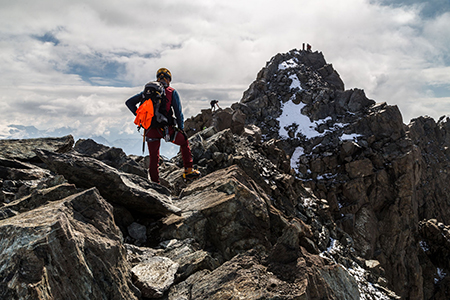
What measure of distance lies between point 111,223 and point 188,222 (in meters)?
3.13

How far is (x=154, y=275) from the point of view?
19.6 feet

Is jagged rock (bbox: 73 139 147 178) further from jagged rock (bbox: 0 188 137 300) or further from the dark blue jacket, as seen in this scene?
jagged rock (bbox: 0 188 137 300)

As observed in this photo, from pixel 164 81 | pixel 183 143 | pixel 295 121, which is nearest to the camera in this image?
pixel 164 81

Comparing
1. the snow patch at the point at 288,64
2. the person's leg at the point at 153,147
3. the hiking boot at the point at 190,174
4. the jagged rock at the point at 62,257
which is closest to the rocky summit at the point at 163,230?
the jagged rock at the point at 62,257

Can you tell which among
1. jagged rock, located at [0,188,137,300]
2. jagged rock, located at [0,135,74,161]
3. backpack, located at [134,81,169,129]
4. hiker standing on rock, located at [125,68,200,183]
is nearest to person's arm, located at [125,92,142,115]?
hiker standing on rock, located at [125,68,200,183]

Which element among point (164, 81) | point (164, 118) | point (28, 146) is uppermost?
point (164, 81)

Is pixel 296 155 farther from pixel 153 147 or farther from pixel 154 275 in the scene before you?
pixel 154 275

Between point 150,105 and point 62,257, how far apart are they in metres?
7.24

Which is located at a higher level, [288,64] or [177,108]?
[288,64]

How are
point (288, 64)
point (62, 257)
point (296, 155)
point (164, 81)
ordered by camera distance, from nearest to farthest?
1. point (62, 257)
2. point (164, 81)
3. point (296, 155)
4. point (288, 64)

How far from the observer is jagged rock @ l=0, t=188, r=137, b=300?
3.91 metres

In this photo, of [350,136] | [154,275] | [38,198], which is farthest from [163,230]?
[350,136]

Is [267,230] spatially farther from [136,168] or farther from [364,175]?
[364,175]

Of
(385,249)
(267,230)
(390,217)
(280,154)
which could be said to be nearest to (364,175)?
(390,217)
